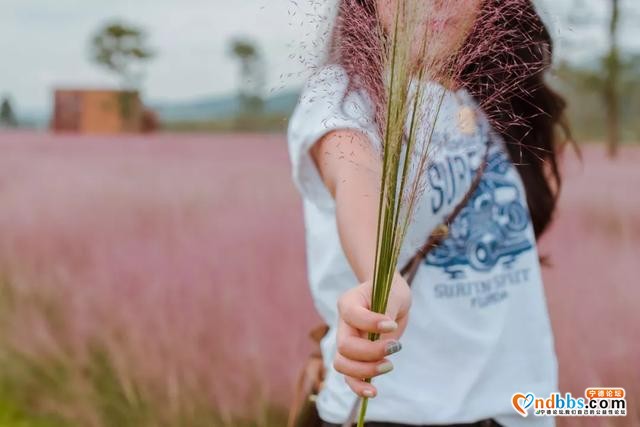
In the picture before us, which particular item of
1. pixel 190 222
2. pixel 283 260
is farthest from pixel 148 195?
pixel 283 260

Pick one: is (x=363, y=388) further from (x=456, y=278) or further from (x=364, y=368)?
(x=456, y=278)

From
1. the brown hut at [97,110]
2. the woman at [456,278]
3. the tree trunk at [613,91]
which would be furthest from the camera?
the brown hut at [97,110]

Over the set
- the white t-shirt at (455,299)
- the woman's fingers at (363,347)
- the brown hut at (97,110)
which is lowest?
the brown hut at (97,110)

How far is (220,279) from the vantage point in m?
2.18

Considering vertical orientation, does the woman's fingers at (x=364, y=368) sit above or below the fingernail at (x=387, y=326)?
below

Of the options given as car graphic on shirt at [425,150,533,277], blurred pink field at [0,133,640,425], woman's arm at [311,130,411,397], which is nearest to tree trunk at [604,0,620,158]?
blurred pink field at [0,133,640,425]

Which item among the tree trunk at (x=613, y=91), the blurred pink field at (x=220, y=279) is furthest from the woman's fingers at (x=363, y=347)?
the tree trunk at (x=613, y=91)

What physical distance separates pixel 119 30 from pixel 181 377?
17.4 meters

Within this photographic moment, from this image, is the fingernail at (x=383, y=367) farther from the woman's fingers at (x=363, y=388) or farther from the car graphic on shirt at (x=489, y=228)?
the car graphic on shirt at (x=489, y=228)

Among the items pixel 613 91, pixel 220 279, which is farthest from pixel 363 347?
pixel 613 91

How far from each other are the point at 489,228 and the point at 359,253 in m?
0.37

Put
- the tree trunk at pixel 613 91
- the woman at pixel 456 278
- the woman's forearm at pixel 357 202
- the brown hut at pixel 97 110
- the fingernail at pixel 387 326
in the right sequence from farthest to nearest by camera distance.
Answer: the brown hut at pixel 97 110
the tree trunk at pixel 613 91
the woman at pixel 456 278
the woman's forearm at pixel 357 202
the fingernail at pixel 387 326

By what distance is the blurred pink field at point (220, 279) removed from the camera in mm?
1750

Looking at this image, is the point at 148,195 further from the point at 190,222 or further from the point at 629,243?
the point at 629,243
